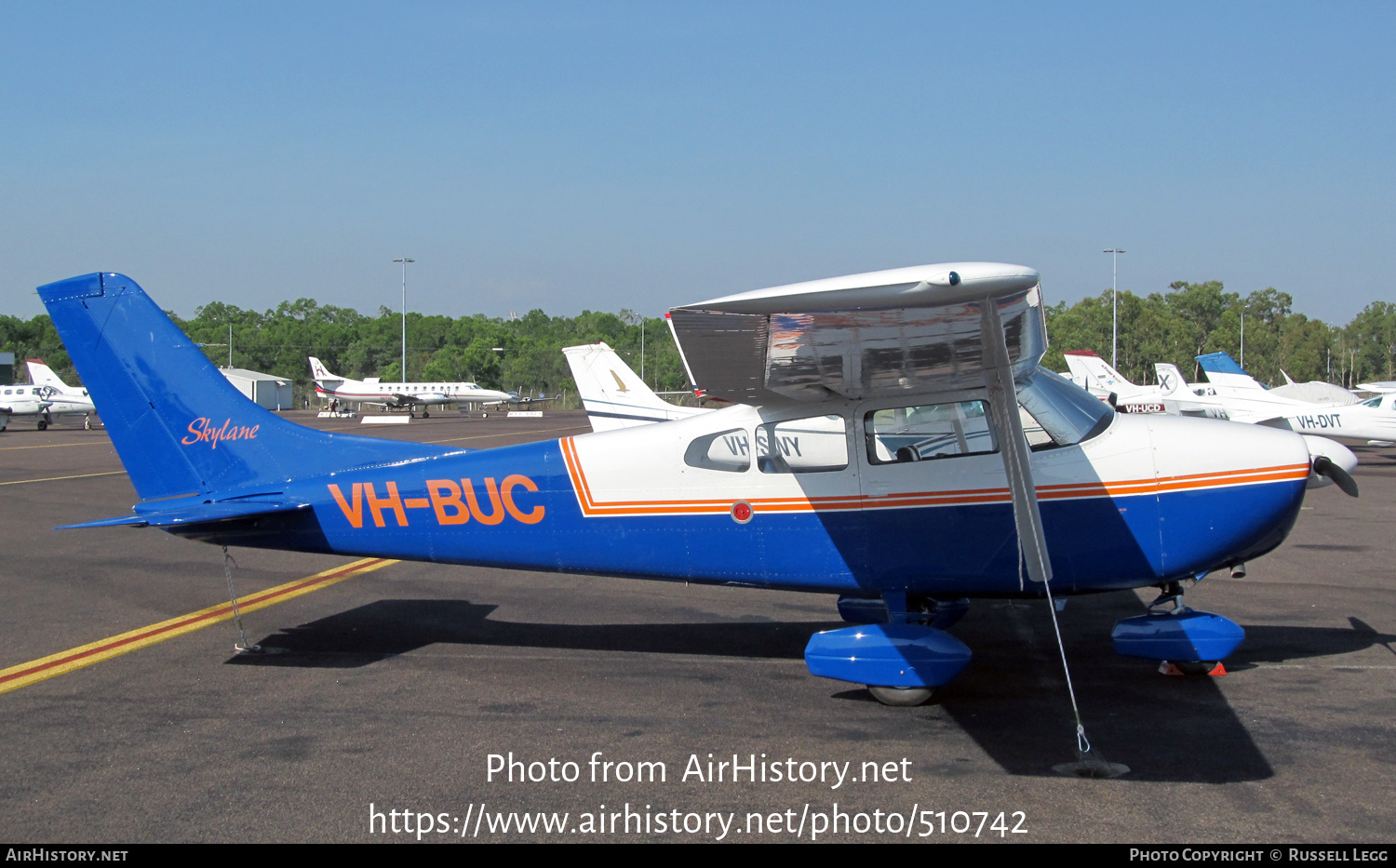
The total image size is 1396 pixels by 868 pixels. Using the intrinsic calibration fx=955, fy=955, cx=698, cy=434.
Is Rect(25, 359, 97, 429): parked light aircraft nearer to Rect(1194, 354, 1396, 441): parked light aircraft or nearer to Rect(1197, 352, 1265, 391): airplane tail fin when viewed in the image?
Rect(1197, 352, 1265, 391): airplane tail fin

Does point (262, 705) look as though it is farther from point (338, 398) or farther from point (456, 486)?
point (338, 398)

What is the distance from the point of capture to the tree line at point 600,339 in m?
91.7

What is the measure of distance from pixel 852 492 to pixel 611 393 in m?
13.1

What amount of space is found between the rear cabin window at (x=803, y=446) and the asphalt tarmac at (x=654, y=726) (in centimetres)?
133

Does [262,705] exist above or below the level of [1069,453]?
below

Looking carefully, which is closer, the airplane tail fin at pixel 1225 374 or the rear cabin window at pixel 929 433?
the rear cabin window at pixel 929 433

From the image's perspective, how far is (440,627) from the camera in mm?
7297

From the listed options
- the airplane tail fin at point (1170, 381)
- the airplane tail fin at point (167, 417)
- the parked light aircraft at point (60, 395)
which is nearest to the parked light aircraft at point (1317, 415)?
the airplane tail fin at point (1170, 381)

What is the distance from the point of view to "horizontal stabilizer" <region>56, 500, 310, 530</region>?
19.9ft

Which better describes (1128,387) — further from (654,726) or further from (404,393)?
(404,393)

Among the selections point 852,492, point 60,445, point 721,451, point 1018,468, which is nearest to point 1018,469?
point 1018,468

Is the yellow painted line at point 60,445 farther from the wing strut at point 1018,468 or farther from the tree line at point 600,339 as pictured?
the tree line at point 600,339

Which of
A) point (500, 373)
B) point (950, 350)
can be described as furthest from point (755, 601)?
point (500, 373)

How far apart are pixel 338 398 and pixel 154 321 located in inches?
2549
